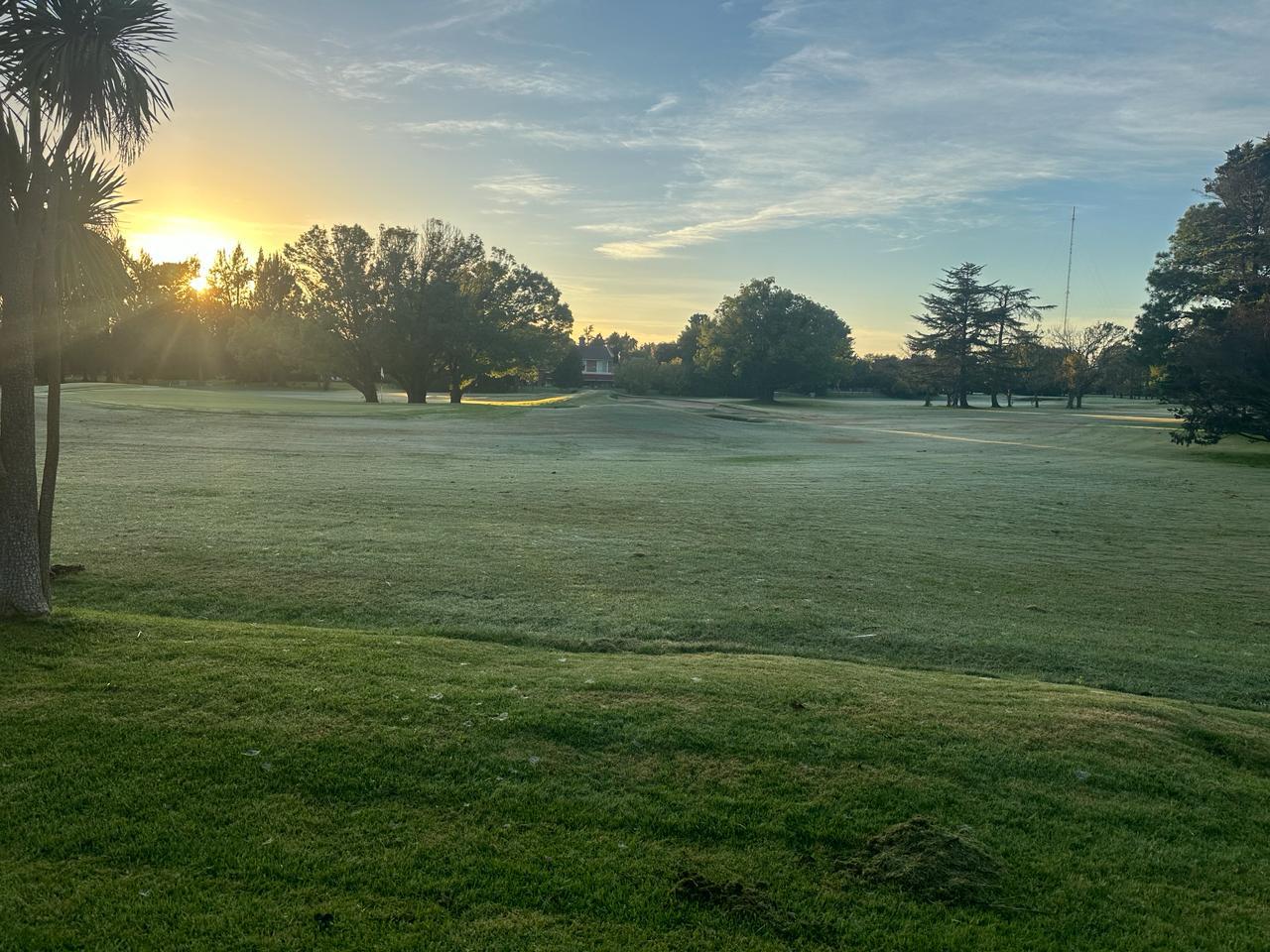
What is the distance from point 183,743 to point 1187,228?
61.3 m

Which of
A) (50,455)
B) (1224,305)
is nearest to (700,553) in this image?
(50,455)

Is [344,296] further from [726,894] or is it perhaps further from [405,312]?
[726,894]

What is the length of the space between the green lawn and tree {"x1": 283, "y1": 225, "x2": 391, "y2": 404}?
5273 centimetres

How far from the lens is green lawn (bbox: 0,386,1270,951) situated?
3.70 meters

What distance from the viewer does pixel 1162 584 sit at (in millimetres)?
11695

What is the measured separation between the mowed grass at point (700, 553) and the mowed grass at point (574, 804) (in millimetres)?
1750

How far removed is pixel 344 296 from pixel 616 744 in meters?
63.4

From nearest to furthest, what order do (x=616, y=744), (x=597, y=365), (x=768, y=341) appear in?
1. (x=616, y=744)
2. (x=768, y=341)
3. (x=597, y=365)

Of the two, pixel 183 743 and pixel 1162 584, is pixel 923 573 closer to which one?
pixel 1162 584

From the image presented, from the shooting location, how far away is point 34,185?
6805 mm

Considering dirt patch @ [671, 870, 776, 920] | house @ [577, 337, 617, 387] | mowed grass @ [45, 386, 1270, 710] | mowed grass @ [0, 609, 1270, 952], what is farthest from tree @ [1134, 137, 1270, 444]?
house @ [577, 337, 617, 387]

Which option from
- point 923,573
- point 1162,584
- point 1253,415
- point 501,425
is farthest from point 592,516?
point 1253,415

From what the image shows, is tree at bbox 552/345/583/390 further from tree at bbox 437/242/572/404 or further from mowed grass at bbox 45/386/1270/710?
mowed grass at bbox 45/386/1270/710

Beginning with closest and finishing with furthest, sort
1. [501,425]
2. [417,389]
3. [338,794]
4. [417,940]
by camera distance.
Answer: [417,940] < [338,794] < [501,425] < [417,389]
